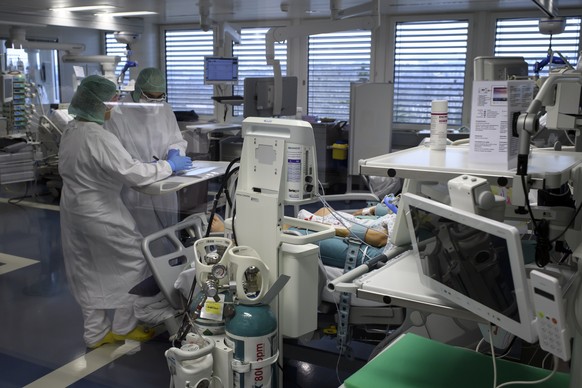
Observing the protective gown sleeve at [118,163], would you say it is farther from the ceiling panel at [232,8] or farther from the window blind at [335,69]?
the window blind at [335,69]

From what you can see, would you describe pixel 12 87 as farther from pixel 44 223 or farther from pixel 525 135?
pixel 525 135

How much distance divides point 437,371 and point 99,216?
6.54ft

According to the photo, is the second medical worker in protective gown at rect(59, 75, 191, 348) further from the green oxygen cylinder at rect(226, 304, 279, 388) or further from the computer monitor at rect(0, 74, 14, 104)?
the green oxygen cylinder at rect(226, 304, 279, 388)

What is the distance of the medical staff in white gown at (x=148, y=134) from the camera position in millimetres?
3373

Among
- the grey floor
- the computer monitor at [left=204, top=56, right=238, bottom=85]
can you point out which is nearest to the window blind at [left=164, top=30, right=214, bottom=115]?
the computer monitor at [left=204, top=56, right=238, bottom=85]

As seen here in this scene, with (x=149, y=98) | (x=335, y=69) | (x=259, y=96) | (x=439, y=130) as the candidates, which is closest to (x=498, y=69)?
(x=439, y=130)

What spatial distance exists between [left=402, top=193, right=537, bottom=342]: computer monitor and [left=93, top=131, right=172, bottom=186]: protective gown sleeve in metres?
1.89

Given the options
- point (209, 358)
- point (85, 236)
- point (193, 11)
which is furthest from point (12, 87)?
point (209, 358)

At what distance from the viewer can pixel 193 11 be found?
14.6ft

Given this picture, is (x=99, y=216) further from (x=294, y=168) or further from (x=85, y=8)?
(x=85, y=8)

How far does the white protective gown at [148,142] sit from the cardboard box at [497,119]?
2220mm

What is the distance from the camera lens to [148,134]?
11.5 ft

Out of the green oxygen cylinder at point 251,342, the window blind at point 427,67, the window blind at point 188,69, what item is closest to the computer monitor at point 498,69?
the green oxygen cylinder at point 251,342

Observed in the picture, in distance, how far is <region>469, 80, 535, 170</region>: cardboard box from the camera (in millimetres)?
1503
